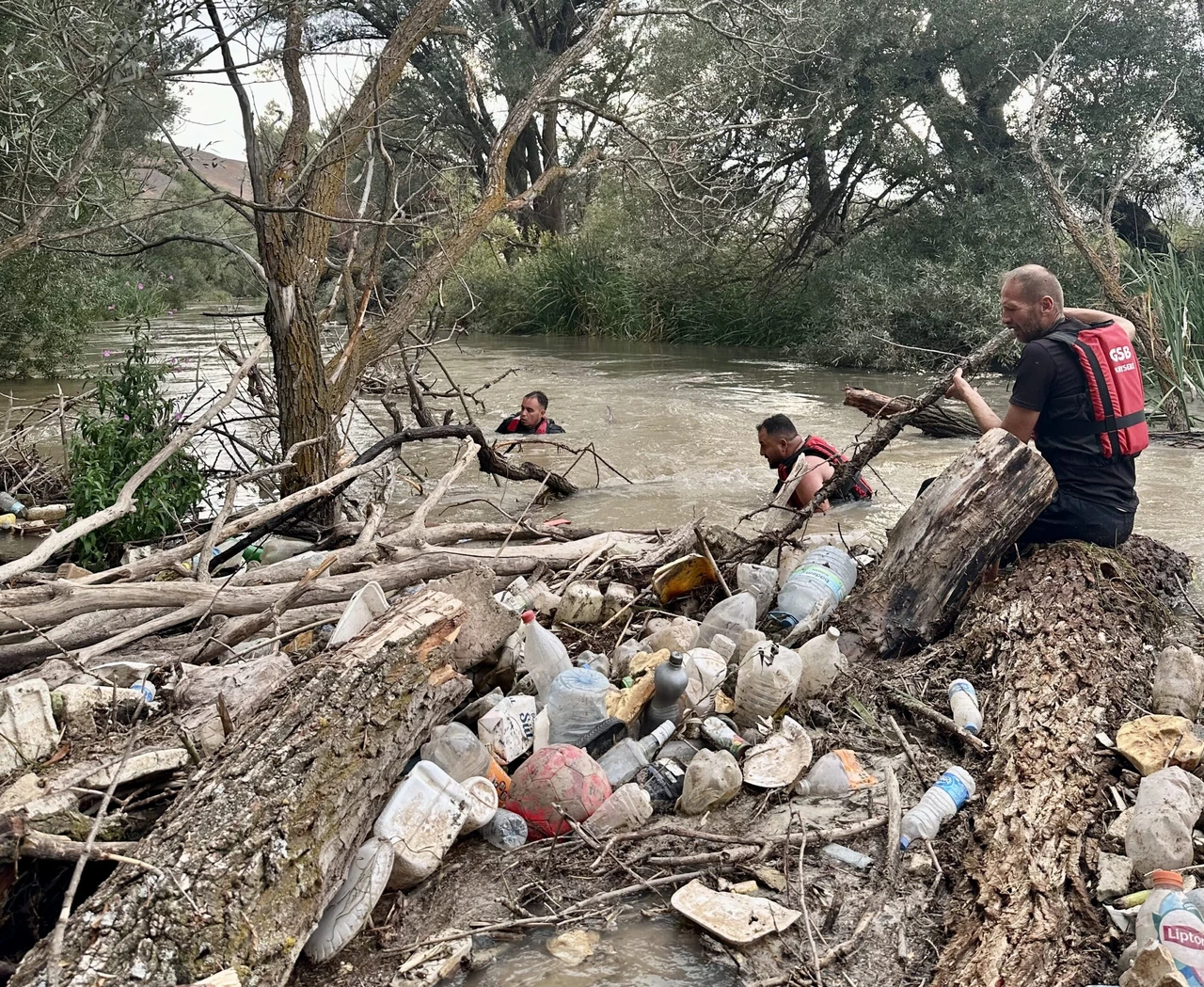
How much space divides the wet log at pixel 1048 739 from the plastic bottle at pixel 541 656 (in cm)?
147

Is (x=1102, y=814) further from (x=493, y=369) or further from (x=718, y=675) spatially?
(x=493, y=369)

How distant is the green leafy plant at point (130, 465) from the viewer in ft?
18.2

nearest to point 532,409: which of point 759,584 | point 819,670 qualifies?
point 759,584

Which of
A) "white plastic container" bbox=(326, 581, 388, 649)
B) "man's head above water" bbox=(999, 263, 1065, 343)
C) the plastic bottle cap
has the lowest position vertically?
the plastic bottle cap

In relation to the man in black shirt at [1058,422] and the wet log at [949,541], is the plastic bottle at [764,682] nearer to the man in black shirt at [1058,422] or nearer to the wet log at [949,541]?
the wet log at [949,541]

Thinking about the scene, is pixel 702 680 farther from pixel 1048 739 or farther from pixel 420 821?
pixel 420 821

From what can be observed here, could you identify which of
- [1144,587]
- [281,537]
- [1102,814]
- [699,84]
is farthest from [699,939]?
[699,84]

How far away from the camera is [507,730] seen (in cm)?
322

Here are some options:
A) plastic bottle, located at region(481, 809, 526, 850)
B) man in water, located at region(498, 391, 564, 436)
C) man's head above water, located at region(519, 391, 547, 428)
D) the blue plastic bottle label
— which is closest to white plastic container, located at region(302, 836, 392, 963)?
plastic bottle, located at region(481, 809, 526, 850)

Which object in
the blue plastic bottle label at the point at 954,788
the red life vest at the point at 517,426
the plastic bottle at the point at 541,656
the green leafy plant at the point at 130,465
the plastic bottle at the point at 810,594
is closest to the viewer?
the blue plastic bottle label at the point at 954,788

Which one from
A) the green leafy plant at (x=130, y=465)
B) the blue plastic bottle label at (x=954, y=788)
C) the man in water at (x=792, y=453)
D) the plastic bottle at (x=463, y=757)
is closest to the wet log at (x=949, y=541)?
the blue plastic bottle label at (x=954, y=788)

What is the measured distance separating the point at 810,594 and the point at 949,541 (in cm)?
62

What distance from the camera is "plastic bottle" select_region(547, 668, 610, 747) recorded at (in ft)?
11.1

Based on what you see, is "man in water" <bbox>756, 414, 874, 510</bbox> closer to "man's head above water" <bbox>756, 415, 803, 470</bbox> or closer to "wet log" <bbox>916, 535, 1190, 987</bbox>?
"man's head above water" <bbox>756, 415, 803, 470</bbox>
